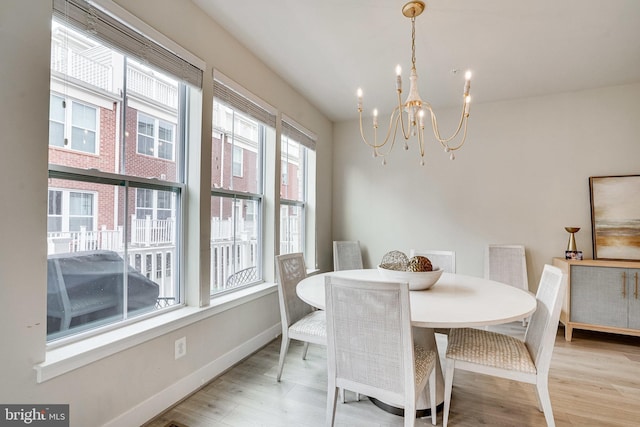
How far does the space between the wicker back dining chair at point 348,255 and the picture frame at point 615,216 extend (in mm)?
2620

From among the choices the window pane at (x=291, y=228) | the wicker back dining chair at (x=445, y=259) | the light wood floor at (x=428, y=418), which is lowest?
the light wood floor at (x=428, y=418)

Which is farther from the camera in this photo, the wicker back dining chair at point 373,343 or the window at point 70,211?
the window at point 70,211

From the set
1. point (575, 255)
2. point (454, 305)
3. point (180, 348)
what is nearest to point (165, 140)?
point (180, 348)

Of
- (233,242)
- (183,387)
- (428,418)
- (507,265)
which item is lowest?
(428,418)

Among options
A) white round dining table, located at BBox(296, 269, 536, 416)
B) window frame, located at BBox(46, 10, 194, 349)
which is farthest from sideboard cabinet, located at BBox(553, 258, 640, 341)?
window frame, located at BBox(46, 10, 194, 349)

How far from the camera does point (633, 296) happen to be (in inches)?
113

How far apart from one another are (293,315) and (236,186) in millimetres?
1236

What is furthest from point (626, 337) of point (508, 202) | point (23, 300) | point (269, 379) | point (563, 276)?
point (23, 300)

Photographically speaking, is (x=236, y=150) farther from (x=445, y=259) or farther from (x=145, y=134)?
(x=445, y=259)

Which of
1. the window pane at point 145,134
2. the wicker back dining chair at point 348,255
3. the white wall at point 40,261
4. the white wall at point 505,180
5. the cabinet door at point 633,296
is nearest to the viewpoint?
the white wall at point 40,261

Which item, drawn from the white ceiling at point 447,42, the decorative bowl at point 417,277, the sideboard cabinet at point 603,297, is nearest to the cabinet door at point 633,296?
the sideboard cabinet at point 603,297

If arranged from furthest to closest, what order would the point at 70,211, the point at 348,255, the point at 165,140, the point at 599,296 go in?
the point at 348,255 < the point at 599,296 < the point at 165,140 < the point at 70,211

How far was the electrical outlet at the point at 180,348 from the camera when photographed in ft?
6.36

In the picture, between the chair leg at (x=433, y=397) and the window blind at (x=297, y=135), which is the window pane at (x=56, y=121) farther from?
the chair leg at (x=433, y=397)
